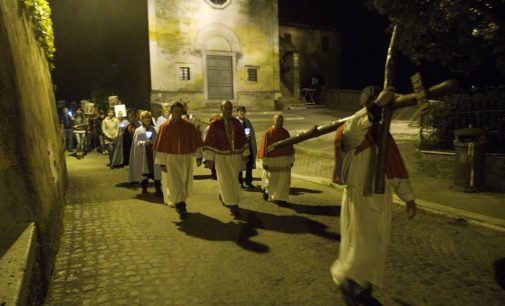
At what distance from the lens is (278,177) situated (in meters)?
8.16

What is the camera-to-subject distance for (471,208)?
7.37m

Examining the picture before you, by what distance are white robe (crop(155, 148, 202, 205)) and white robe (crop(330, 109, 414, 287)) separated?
3.90 metres

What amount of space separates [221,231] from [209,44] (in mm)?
19835

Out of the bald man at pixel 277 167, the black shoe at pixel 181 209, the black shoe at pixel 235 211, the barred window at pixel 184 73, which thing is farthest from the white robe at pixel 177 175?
the barred window at pixel 184 73

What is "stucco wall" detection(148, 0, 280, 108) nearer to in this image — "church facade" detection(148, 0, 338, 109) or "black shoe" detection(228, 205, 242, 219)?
"church facade" detection(148, 0, 338, 109)

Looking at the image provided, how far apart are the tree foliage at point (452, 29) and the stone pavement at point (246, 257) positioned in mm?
5205

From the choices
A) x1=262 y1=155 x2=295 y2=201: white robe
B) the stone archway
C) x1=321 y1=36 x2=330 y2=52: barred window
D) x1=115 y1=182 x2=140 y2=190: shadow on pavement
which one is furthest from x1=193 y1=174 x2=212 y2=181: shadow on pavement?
x1=321 y1=36 x2=330 y2=52: barred window

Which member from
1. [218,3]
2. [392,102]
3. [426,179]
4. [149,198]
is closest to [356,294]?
[392,102]

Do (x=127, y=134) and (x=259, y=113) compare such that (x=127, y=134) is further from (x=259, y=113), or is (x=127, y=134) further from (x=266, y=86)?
(x=266, y=86)

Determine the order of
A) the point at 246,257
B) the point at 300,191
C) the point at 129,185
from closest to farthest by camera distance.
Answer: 1. the point at 246,257
2. the point at 300,191
3. the point at 129,185

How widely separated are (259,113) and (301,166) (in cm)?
1222

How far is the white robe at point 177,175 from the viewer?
7.32 meters

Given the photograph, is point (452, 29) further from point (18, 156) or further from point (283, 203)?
point (18, 156)

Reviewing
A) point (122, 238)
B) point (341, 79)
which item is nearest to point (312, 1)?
point (341, 79)
